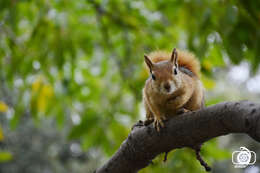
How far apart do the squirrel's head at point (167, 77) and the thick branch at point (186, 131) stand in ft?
0.82

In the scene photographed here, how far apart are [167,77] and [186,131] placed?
16.7 inches

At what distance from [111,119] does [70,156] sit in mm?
7586

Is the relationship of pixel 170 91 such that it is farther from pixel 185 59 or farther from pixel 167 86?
pixel 185 59

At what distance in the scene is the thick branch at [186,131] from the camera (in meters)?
0.89

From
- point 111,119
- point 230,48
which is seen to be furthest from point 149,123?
point 111,119

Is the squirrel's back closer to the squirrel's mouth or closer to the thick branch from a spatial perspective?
the squirrel's mouth

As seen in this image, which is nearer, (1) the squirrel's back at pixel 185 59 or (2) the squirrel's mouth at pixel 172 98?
(2) the squirrel's mouth at pixel 172 98

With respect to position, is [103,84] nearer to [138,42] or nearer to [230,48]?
[138,42]

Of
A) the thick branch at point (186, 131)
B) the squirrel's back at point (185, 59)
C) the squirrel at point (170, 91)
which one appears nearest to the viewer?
the thick branch at point (186, 131)

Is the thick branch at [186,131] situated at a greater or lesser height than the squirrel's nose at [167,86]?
lesser

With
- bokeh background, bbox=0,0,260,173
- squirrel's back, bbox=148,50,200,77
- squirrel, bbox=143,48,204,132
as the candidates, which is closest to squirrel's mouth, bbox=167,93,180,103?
squirrel, bbox=143,48,204,132

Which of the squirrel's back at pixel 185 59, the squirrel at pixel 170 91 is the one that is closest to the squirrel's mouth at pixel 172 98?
→ the squirrel at pixel 170 91

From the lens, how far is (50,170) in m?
8.54

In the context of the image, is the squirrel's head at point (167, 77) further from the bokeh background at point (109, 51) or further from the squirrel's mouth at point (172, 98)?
the bokeh background at point (109, 51)
